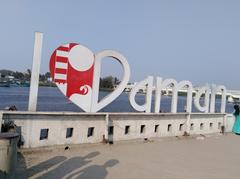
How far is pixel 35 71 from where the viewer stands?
1110 cm

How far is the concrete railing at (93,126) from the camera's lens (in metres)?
10.6

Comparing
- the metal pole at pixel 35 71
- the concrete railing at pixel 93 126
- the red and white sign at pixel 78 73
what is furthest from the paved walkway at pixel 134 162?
the red and white sign at pixel 78 73

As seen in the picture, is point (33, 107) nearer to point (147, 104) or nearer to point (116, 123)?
point (116, 123)

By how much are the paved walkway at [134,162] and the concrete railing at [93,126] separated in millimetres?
457

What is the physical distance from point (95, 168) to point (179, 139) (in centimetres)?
756

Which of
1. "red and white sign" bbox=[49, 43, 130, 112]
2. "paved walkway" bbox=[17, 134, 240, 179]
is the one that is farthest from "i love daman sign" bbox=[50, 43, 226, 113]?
"paved walkway" bbox=[17, 134, 240, 179]

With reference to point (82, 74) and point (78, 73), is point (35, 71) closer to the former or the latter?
point (78, 73)

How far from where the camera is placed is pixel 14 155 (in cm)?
575

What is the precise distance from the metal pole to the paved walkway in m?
1.70

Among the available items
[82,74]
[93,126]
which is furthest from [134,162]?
[82,74]

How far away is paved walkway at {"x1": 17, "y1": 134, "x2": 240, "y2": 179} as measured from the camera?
334 inches

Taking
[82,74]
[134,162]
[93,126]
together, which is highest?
[82,74]

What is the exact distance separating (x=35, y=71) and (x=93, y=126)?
121 inches

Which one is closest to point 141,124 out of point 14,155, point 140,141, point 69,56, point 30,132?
point 140,141
